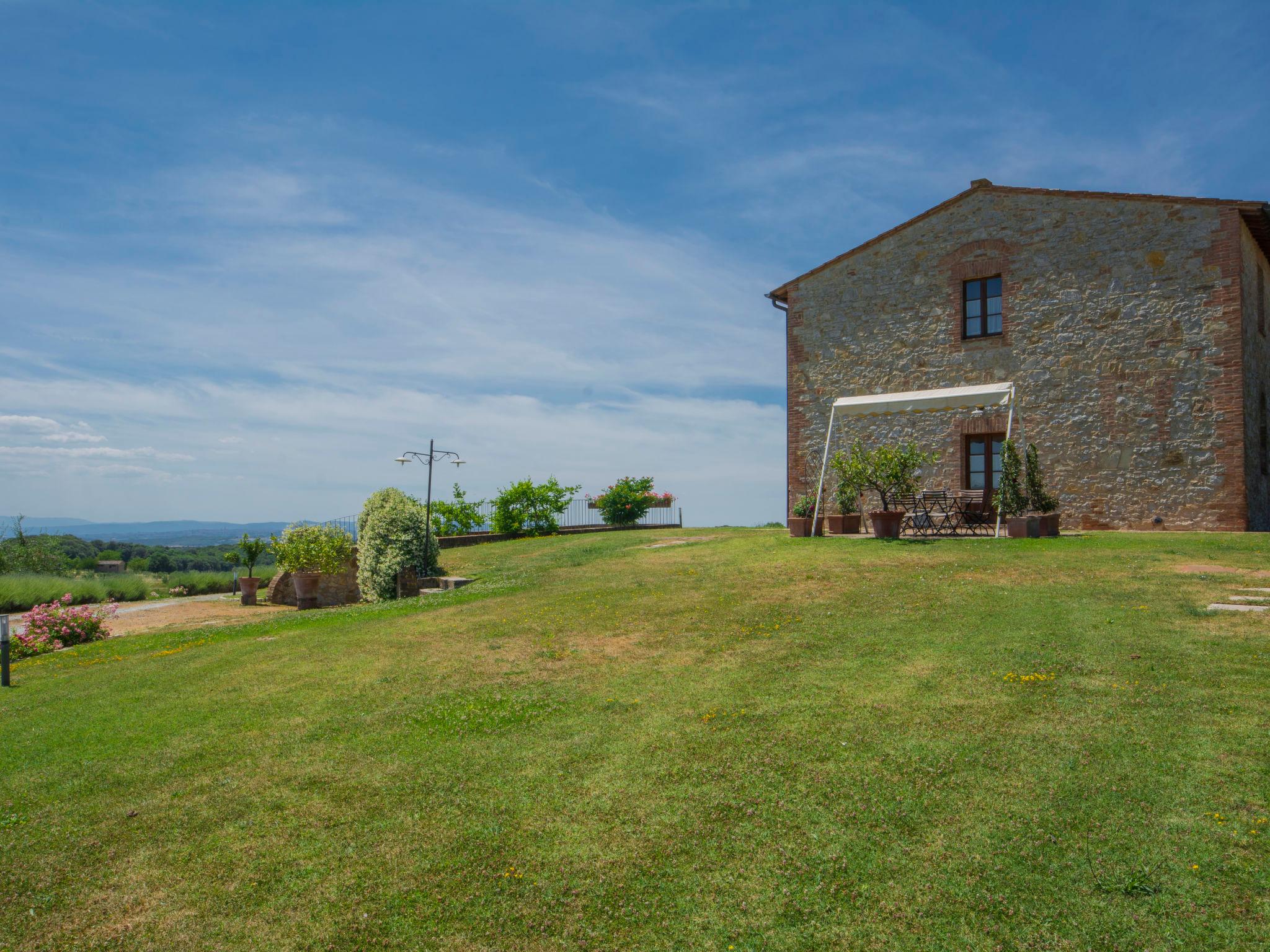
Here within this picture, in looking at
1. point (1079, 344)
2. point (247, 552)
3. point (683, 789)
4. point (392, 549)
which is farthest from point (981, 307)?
point (247, 552)

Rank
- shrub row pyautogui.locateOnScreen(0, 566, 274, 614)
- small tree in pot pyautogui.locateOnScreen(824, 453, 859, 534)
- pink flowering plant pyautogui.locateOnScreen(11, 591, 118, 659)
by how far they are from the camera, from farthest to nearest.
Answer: shrub row pyautogui.locateOnScreen(0, 566, 274, 614) < small tree in pot pyautogui.locateOnScreen(824, 453, 859, 534) < pink flowering plant pyautogui.locateOnScreen(11, 591, 118, 659)

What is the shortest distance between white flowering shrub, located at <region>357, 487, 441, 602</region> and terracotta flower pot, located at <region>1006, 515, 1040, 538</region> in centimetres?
1153

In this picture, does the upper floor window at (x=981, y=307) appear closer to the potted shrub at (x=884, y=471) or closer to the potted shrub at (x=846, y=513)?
the potted shrub at (x=884, y=471)

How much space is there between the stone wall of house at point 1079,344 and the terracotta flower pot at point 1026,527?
2252 millimetres

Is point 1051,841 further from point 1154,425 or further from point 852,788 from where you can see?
point 1154,425

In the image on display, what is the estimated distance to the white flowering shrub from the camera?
15672 mm

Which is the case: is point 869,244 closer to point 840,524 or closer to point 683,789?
point 840,524

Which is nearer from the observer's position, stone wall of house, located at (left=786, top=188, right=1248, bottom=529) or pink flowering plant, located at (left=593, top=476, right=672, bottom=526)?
stone wall of house, located at (left=786, top=188, right=1248, bottom=529)

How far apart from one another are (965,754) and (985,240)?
16.3 m

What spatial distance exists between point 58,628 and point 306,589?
4728 millimetres

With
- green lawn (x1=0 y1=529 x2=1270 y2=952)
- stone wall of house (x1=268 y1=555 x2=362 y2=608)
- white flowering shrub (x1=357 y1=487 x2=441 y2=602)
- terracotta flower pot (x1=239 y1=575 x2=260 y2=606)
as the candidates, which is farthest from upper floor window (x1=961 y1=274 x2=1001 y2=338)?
terracotta flower pot (x1=239 y1=575 x2=260 y2=606)

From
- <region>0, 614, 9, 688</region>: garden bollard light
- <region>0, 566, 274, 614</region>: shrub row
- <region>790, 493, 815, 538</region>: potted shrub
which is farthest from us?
<region>0, 566, 274, 614</region>: shrub row

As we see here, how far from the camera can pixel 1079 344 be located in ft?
55.7

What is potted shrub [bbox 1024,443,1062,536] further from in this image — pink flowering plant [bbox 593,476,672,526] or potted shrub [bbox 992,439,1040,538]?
pink flowering plant [bbox 593,476,672,526]
